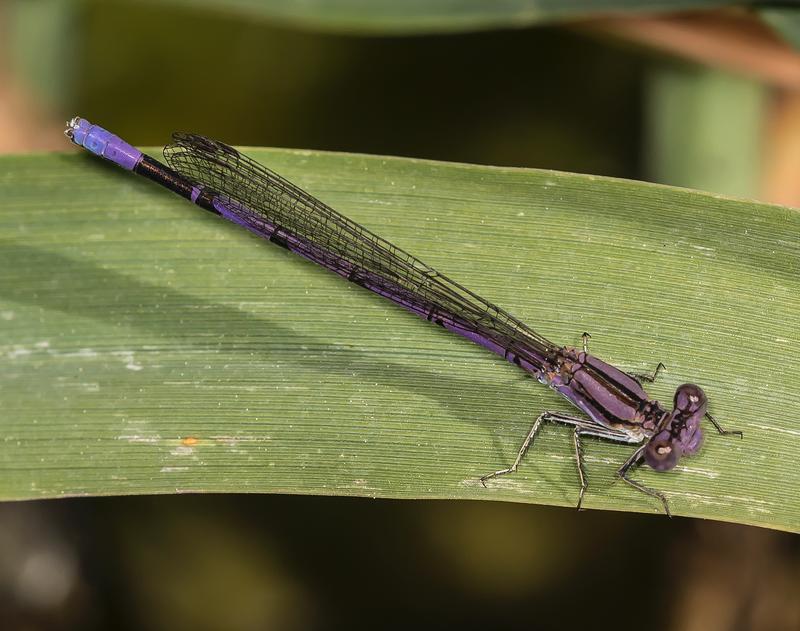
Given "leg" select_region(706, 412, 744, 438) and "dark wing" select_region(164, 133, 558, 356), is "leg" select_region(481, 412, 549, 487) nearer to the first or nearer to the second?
"dark wing" select_region(164, 133, 558, 356)

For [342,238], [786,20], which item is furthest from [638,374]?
[786,20]

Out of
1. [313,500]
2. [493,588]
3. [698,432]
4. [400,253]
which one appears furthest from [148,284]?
[493,588]

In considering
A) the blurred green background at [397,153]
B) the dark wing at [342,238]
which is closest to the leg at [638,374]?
the dark wing at [342,238]

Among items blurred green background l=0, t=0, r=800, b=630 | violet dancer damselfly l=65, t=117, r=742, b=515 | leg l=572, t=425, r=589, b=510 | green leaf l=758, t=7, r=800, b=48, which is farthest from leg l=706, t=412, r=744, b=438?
green leaf l=758, t=7, r=800, b=48

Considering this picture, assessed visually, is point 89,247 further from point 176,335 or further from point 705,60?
point 705,60

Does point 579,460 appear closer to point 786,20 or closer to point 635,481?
point 635,481

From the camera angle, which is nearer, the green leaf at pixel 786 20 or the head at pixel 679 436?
the head at pixel 679 436

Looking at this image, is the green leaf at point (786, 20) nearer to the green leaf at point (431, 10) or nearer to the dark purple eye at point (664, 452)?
the green leaf at point (431, 10)
